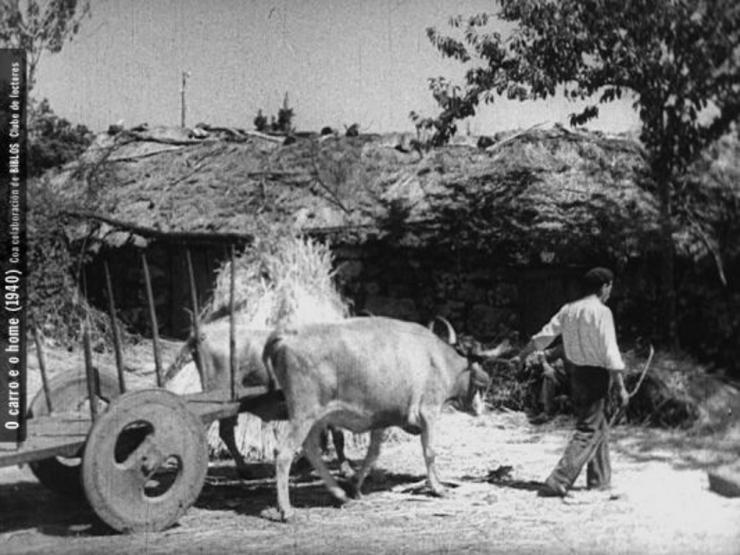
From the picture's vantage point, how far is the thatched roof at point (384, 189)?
432 inches

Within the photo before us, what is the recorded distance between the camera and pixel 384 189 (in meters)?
12.1

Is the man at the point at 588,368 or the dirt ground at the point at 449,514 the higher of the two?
the man at the point at 588,368

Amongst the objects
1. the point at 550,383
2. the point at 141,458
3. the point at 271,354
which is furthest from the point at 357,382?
the point at 550,383

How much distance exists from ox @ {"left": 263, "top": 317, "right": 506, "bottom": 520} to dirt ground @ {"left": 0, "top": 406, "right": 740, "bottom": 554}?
1.15 feet

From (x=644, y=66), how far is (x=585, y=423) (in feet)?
14.4

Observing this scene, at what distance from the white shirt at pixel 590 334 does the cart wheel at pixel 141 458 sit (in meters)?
2.73

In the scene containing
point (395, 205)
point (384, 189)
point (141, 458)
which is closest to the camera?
point (141, 458)

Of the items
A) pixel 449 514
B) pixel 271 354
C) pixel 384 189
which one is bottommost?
pixel 449 514

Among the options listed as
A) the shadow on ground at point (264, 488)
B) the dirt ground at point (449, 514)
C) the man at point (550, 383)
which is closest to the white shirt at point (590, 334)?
the dirt ground at point (449, 514)

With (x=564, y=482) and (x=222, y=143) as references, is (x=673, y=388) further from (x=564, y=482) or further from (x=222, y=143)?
(x=222, y=143)

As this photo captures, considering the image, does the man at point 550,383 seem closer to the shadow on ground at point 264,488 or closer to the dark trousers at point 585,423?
the shadow on ground at point 264,488

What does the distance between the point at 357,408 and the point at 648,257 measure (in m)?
5.36

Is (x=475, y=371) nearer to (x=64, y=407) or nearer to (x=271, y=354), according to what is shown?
(x=271, y=354)

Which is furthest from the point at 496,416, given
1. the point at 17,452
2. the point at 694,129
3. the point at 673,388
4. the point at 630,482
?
the point at 17,452
